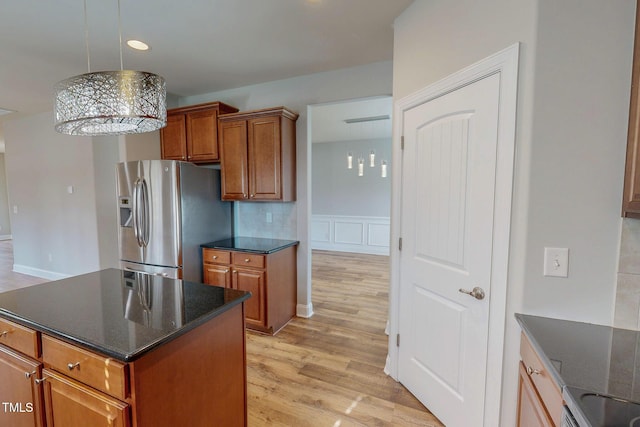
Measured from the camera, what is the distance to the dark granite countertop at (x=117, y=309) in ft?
3.46

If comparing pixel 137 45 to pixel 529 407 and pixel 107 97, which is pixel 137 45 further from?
pixel 529 407

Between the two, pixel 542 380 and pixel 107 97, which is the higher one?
pixel 107 97

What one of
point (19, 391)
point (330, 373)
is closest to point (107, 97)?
point (19, 391)

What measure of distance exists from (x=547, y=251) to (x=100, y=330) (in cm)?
190

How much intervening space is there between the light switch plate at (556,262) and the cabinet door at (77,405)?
1.77m

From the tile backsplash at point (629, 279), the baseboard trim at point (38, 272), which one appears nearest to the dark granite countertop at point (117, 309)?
the tile backsplash at point (629, 279)

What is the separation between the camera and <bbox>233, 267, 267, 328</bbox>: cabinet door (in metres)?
2.90

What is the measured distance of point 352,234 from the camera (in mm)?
7000

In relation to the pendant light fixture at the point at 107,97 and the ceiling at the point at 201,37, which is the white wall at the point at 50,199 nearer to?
the ceiling at the point at 201,37

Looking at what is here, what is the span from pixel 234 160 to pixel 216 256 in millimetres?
1108

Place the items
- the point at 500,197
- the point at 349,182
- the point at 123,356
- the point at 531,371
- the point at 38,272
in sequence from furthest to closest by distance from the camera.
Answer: the point at 349,182
the point at 38,272
the point at 500,197
the point at 531,371
the point at 123,356

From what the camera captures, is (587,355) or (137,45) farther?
(137,45)

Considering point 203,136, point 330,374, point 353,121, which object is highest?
point 353,121

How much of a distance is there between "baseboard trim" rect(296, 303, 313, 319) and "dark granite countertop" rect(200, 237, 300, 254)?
2.53 ft
